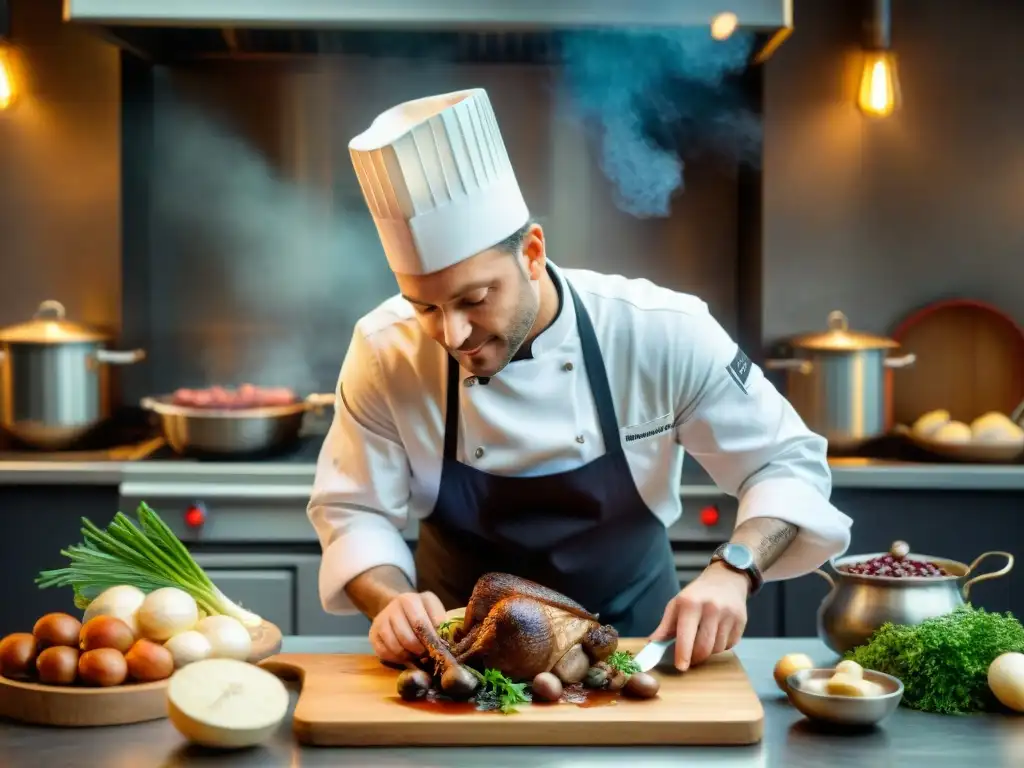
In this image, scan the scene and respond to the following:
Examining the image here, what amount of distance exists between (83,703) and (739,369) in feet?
4.00

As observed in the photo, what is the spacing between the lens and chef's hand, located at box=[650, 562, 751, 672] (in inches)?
71.6

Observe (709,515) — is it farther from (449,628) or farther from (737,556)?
(449,628)

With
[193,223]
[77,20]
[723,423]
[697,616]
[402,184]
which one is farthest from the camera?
[193,223]

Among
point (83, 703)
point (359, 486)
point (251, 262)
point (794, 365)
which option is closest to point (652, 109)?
point (794, 365)

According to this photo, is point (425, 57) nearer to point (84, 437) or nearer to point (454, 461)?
point (84, 437)

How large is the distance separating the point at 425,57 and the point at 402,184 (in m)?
2.08

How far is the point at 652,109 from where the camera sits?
3.94m

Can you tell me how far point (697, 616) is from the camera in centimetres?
184

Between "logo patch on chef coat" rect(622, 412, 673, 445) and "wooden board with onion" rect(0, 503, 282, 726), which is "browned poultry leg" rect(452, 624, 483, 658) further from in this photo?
"logo patch on chef coat" rect(622, 412, 673, 445)

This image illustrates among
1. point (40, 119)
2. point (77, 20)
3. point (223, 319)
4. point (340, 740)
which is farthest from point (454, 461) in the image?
point (40, 119)

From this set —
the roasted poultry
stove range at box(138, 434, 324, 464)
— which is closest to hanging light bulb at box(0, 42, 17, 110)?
stove range at box(138, 434, 324, 464)

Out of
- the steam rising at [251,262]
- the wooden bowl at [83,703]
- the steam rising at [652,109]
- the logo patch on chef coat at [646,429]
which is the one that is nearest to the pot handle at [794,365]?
the steam rising at [652,109]

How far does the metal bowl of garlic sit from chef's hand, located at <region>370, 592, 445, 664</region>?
0.53m

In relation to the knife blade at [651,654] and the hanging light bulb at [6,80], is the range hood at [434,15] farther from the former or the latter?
the knife blade at [651,654]
